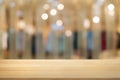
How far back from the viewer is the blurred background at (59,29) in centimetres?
182

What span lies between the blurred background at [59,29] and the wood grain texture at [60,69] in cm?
4

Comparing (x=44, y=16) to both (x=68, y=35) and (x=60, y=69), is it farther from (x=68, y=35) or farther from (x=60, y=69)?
(x=60, y=69)

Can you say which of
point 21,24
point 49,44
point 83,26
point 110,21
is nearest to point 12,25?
point 21,24

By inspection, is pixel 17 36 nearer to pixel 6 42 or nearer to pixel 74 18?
pixel 6 42

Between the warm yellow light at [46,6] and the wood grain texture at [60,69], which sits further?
the warm yellow light at [46,6]

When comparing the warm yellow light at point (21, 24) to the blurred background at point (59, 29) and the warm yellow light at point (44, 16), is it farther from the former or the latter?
the warm yellow light at point (44, 16)

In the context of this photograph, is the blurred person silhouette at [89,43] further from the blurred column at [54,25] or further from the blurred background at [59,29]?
the blurred column at [54,25]

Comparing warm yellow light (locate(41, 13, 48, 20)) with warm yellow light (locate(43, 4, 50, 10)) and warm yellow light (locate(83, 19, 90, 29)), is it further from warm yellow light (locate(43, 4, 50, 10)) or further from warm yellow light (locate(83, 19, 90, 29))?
warm yellow light (locate(83, 19, 90, 29))

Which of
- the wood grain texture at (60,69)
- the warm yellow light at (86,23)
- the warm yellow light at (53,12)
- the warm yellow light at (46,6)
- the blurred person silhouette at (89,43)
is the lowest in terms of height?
the wood grain texture at (60,69)

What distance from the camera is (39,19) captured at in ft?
6.07

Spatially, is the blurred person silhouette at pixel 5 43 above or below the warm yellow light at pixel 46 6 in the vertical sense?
below

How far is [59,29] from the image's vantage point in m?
1.84

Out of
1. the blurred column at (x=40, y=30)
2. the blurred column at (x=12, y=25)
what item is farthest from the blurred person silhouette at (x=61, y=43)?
the blurred column at (x=12, y=25)

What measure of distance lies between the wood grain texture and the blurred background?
44 mm
